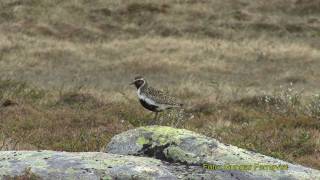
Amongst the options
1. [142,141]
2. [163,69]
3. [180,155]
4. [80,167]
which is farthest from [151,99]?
[163,69]

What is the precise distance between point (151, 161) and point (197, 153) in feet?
1.83

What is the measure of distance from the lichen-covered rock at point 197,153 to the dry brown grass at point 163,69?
3787 millimetres

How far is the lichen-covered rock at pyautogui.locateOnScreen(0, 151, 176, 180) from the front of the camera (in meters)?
6.07

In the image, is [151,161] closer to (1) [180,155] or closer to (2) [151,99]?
(1) [180,155]

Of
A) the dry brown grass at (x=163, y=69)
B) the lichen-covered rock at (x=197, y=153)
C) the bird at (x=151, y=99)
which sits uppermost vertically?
the bird at (x=151, y=99)

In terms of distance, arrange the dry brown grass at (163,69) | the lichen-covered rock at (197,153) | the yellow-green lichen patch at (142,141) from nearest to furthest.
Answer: the lichen-covered rock at (197,153) < the yellow-green lichen patch at (142,141) < the dry brown grass at (163,69)

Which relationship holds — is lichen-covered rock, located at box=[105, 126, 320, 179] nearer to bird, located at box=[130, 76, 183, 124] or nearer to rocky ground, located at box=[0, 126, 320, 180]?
rocky ground, located at box=[0, 126, 320, 180]

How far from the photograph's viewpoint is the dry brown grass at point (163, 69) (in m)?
13.5

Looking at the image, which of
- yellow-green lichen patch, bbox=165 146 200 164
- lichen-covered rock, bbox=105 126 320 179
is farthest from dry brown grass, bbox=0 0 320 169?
yellow-green lichen patch, bbox=165 146 200 164

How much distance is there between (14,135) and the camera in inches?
484

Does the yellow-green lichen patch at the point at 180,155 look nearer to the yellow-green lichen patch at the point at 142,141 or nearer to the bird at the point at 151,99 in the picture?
the yellow-green lichen patch at the point at 142,141

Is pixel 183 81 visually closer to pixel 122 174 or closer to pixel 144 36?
pixel 144 36

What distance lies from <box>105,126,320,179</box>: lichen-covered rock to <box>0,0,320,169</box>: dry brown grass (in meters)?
3.79

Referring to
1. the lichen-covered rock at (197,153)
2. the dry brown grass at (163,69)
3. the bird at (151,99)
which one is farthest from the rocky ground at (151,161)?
the dry brown grass at (163,69)
